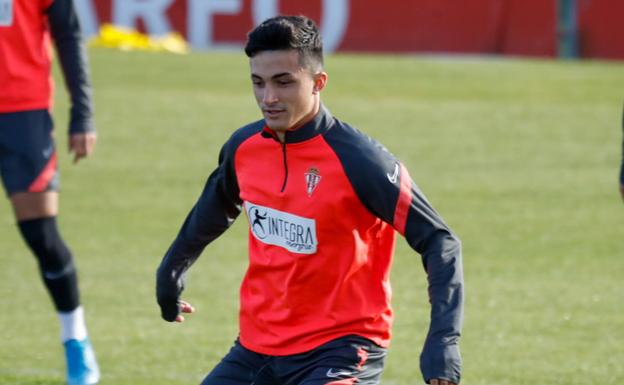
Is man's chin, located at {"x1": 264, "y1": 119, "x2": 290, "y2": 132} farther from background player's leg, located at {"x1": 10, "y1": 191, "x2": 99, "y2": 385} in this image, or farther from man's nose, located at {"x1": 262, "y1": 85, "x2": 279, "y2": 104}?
background player's leg, located at {"x1": 10, "y1": 191, "x2": 99, "y2": 385}

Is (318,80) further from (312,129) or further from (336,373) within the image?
(336,373)

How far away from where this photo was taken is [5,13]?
6801 mm

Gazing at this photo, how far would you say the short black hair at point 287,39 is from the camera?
4547 millimetres

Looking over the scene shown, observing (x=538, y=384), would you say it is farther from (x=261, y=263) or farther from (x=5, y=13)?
(x=5, y=13)

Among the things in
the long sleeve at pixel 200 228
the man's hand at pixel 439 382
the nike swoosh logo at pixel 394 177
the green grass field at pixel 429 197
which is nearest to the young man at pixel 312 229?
the nike swoosh logo at pixel 394 177

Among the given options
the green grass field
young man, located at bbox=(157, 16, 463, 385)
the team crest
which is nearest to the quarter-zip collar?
young man, located at bbox=(157, 16, 463, 385)

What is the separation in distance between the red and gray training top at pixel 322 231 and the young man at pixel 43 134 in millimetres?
2025

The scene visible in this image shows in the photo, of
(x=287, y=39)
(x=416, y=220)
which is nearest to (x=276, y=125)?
(x=287, y=39)

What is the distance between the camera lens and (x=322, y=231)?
4566 millimetres

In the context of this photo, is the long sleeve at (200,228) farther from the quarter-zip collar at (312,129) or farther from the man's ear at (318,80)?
the man's ear at (318,80)

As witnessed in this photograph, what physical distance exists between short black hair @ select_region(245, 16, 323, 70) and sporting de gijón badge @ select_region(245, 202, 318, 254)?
52 cm

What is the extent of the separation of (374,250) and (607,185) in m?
10.2

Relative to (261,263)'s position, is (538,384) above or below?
below

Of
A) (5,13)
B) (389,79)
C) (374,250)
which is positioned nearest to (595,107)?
(389,79)
